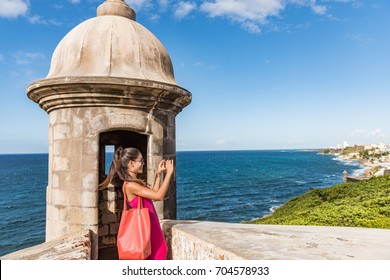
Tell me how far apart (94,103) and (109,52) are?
2.38ft

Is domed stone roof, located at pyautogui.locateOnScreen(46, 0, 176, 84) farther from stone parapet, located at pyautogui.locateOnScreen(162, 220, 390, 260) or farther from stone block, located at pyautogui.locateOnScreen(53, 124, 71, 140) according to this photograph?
stone parapet, located at pyautogui.locateOnScreen(162, 220, 390, 260)

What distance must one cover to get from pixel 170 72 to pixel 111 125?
53.0 inches

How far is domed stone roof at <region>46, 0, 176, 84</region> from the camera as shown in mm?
3771

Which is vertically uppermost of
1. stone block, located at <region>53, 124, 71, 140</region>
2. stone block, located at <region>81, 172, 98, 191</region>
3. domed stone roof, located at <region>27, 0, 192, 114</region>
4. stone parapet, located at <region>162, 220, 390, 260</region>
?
domed stone roof, located at <region>27, 0, 192, 114</region>

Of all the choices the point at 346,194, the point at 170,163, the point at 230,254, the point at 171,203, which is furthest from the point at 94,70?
the point at 346,194

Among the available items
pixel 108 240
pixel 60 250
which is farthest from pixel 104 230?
pixel 60 250

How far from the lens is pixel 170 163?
2.90 m

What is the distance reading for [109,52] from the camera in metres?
3.85

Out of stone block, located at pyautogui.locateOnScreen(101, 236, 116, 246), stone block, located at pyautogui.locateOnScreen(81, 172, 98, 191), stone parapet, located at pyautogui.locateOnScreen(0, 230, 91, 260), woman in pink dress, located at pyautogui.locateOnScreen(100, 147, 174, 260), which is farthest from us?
stone block, located at pyautogui.locateOnScreen(101, 236, 116, 246)

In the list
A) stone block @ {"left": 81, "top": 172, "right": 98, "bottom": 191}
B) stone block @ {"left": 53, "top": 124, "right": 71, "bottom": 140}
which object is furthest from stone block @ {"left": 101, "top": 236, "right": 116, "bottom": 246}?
stone block @ {"left": 53, "top": 124, "right": 71, "bottom": 140}

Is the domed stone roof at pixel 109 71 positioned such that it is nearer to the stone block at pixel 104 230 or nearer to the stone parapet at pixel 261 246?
the stone parapet at pixel 261 246

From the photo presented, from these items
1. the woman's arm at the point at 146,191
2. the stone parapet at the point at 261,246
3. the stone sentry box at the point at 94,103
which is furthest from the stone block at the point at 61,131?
the stone parapet at the point at 261,246

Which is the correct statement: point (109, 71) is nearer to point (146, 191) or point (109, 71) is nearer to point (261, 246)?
point (146, 191)

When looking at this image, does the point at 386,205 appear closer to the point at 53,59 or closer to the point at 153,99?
the point at 153,99
